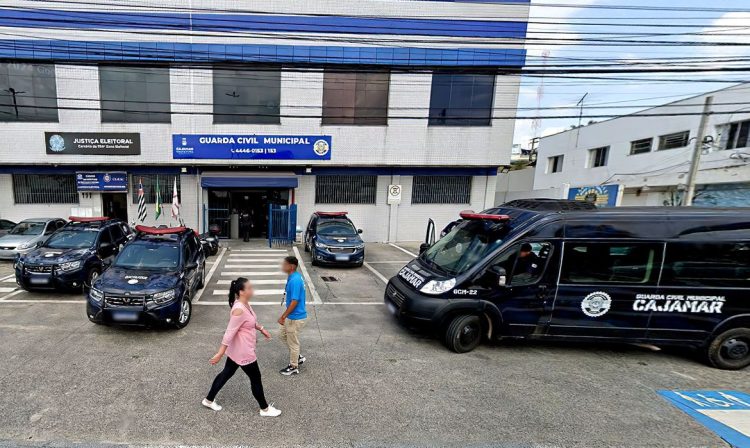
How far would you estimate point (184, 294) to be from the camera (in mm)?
5613

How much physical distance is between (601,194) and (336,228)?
1749 cm

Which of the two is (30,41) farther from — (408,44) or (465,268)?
(465,268)

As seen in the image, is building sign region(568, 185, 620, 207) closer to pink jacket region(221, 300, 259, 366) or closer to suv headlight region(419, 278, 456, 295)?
suv headlight region(419, 278, 456, 295)

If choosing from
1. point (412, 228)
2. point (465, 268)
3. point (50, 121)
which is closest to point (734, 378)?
point (465, 268)

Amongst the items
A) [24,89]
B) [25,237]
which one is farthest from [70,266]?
[24,89]

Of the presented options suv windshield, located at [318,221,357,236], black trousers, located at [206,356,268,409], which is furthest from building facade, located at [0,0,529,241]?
black trousers, located at [206,356,268,409]

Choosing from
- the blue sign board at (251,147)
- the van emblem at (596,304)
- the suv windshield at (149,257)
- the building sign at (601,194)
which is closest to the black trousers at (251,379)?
the suv windshield at (149,257)

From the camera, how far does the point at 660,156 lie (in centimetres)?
1745

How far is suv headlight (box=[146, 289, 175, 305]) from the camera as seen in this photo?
5043 mm

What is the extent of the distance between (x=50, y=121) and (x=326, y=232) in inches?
526

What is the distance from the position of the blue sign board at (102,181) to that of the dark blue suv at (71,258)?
7.09 meters

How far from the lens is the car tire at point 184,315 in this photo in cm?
538

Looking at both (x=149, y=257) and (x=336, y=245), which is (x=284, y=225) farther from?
(x=149, y=257)

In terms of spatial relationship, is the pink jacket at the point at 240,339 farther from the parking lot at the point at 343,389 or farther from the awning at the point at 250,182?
the awning at the point at 250,182
